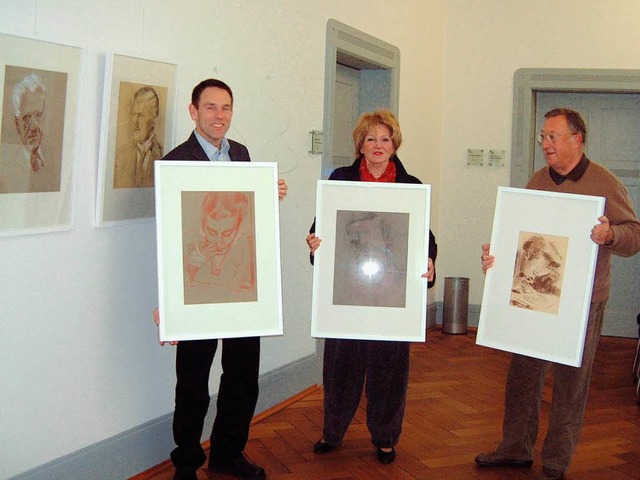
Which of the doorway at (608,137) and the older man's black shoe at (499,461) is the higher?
the doorway at (608,137)

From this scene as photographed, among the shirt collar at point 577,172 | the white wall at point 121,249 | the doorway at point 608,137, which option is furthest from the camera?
the doorway at point 608,137

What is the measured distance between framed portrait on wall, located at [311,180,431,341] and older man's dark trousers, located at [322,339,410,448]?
220 millimetres

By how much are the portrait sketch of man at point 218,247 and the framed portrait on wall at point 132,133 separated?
1.38 ft

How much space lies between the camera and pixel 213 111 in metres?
3.06

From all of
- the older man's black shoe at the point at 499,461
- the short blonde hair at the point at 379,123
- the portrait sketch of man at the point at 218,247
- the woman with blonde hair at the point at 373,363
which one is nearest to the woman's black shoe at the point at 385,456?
the woman with blonde hair at the point at 373,363

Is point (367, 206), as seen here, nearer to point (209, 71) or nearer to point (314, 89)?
point (209, 71)

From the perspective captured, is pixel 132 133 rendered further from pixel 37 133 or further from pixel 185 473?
pixel 185 473

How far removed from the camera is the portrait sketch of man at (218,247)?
295 centimetres

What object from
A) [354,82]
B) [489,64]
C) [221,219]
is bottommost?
[221,219]

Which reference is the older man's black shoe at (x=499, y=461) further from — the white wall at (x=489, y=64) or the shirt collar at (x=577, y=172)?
the white wall at (x=489, y=64)

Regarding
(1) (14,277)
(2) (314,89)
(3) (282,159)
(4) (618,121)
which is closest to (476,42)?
(4) (618,121)

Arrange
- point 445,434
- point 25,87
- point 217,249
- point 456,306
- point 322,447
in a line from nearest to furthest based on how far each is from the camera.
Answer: point 25,87
point 217,249
point 322,447
point 445,434
point 456,306

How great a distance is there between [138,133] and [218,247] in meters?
0.68

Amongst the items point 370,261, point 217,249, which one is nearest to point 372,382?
point 370,261
